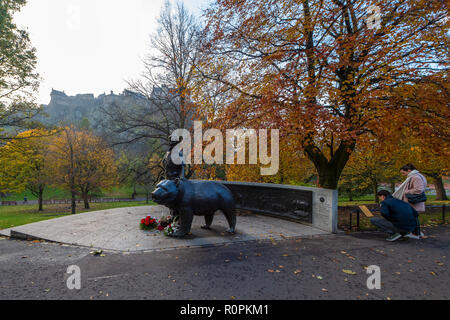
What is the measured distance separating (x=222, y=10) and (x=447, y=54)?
29.2ft

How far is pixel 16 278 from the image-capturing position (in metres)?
4.26

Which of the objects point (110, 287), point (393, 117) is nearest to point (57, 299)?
point (110, 287)

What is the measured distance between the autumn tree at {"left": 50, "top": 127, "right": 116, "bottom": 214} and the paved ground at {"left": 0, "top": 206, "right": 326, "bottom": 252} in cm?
1497

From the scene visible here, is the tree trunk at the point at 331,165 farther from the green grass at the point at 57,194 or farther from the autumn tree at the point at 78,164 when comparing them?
the green grass at the point at 57,194

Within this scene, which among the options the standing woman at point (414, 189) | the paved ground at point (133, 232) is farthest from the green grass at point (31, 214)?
the standing woman at point (414, 189)

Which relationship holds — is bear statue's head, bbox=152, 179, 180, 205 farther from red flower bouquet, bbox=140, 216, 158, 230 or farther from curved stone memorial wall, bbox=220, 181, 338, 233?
curved stone memorial wall, bbox=220, 181, 338, 233

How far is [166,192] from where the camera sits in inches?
246

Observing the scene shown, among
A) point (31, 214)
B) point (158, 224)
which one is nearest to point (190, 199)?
point (158, 224)

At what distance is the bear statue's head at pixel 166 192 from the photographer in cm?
616

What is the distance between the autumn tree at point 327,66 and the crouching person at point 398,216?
7.60 ft

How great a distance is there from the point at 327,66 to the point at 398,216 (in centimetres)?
537

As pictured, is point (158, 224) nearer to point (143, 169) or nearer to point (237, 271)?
point (237, 271)
